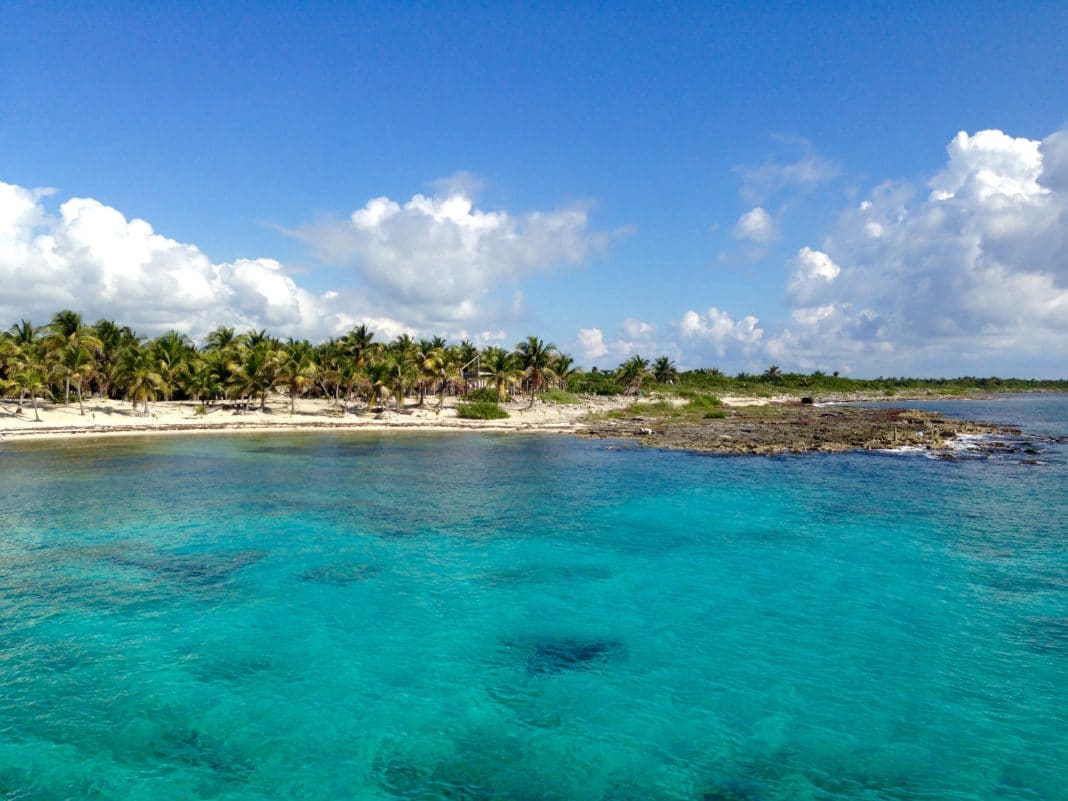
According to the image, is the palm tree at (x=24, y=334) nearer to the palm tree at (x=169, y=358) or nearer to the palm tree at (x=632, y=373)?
the palm tree at (x=169, y=358)

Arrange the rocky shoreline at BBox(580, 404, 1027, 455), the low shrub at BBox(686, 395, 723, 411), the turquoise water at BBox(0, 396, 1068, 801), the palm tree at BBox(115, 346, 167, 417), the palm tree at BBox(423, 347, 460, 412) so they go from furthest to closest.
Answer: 1. the low shrub at BBox(686, 395, 723, 411)
2. the palm tree at BBox(423, 347, 460, 412)
3. the palm tree at BBox(115, 346, 167, 417)
4. the rocky shoreline at BBox(580, 404, 1027, 455)
5. the turquoise water at BBox(0, 396, 1068, 801)

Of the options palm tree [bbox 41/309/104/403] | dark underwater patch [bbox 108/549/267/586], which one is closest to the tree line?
palm tree [bbox 41/309/104/403]

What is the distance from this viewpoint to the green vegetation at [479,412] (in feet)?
258

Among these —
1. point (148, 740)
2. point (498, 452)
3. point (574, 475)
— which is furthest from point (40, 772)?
point (498, 452)

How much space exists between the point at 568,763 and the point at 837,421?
79593 millimetres

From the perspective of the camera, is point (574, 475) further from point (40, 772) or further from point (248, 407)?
point (248, 407)

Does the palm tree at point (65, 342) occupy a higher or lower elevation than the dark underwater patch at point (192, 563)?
higher

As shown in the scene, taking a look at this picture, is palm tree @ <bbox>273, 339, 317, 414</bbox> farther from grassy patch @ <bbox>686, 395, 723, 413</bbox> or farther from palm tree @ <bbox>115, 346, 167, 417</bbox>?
grassy patch @ <bbox>686, 395, 723, 413</bbox>

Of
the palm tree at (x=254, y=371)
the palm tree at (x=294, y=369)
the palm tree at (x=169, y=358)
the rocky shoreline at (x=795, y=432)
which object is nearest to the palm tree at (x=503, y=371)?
the rocky shoreline at (x=795, y=432)

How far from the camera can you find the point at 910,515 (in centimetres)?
2934

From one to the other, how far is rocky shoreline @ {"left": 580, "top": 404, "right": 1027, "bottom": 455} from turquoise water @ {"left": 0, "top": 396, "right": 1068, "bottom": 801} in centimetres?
2487

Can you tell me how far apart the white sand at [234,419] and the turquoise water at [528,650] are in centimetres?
3164

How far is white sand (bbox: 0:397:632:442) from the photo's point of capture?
58.8m

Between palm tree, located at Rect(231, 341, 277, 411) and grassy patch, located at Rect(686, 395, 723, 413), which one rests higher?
palm tree, located at Rect(231, 341, 277, 411)
